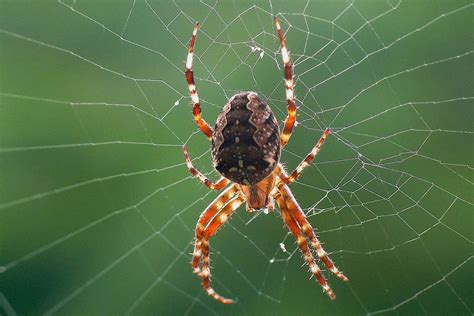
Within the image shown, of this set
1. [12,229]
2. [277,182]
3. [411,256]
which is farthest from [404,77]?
[277,182]

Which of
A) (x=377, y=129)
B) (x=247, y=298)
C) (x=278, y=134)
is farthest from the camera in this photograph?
(x=247, y=298)

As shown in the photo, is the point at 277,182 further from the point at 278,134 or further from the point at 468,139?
the point at 468,139

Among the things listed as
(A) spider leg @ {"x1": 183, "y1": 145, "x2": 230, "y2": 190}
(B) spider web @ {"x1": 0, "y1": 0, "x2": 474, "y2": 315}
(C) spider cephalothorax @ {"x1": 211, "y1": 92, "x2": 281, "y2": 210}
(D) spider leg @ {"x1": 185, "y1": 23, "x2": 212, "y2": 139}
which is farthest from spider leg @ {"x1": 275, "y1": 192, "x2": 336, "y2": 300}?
(B) spider web @ {"x1": 0, "y1": 0, "x2": 474, "y2": 315}

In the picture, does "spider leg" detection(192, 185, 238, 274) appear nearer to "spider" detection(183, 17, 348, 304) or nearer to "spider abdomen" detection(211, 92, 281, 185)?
"spider" detection(183, 17, 348, 304)

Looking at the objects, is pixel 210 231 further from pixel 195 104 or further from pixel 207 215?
pixel 195 104

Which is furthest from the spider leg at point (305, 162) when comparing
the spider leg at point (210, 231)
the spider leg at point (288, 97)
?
the spider leg at point (210, 231)

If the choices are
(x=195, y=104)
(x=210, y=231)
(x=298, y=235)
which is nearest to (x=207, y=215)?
(x=210, y=231)

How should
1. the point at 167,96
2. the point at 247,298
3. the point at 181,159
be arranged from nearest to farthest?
the point at 181,159
the point at 167,96
the point at 247,298
